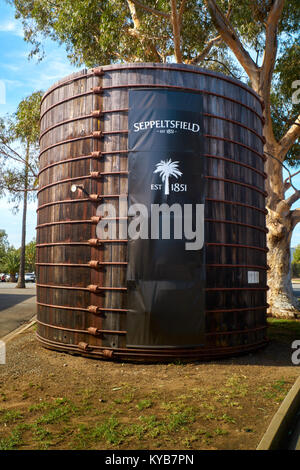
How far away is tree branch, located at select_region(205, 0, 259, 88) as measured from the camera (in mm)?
16938

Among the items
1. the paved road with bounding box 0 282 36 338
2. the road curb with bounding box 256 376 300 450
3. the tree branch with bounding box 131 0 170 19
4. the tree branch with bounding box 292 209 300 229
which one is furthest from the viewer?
the tree branch with bounding box 292 209 300 229

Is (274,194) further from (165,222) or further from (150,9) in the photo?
(165,222)

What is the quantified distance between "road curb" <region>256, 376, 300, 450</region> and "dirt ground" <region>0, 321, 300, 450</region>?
0.36 m

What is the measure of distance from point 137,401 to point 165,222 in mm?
4071

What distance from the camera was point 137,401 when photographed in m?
6.51

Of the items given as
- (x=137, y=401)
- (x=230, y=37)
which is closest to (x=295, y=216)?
(x=230, y=37)

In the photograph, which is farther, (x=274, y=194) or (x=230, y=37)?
(x=274, y=194)

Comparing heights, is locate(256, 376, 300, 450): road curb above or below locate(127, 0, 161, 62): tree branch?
below

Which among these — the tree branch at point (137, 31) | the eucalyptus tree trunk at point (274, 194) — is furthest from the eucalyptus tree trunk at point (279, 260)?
the tree branch at point (137, 31)

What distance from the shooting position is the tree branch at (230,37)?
55.6 ft

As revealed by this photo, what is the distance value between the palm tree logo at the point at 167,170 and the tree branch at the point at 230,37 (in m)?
11.2

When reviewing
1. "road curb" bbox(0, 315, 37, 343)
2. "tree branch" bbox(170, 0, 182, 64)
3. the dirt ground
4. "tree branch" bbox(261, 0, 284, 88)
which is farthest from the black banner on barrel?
"tree branch" bbox(261, 0, 284, 88)

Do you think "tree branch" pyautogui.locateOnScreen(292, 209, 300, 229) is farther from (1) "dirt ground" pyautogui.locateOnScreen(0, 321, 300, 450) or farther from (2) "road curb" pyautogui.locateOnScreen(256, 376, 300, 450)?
(2) "road curb" pyautogui.locateOnScreen(256, 376, 300, 450)
